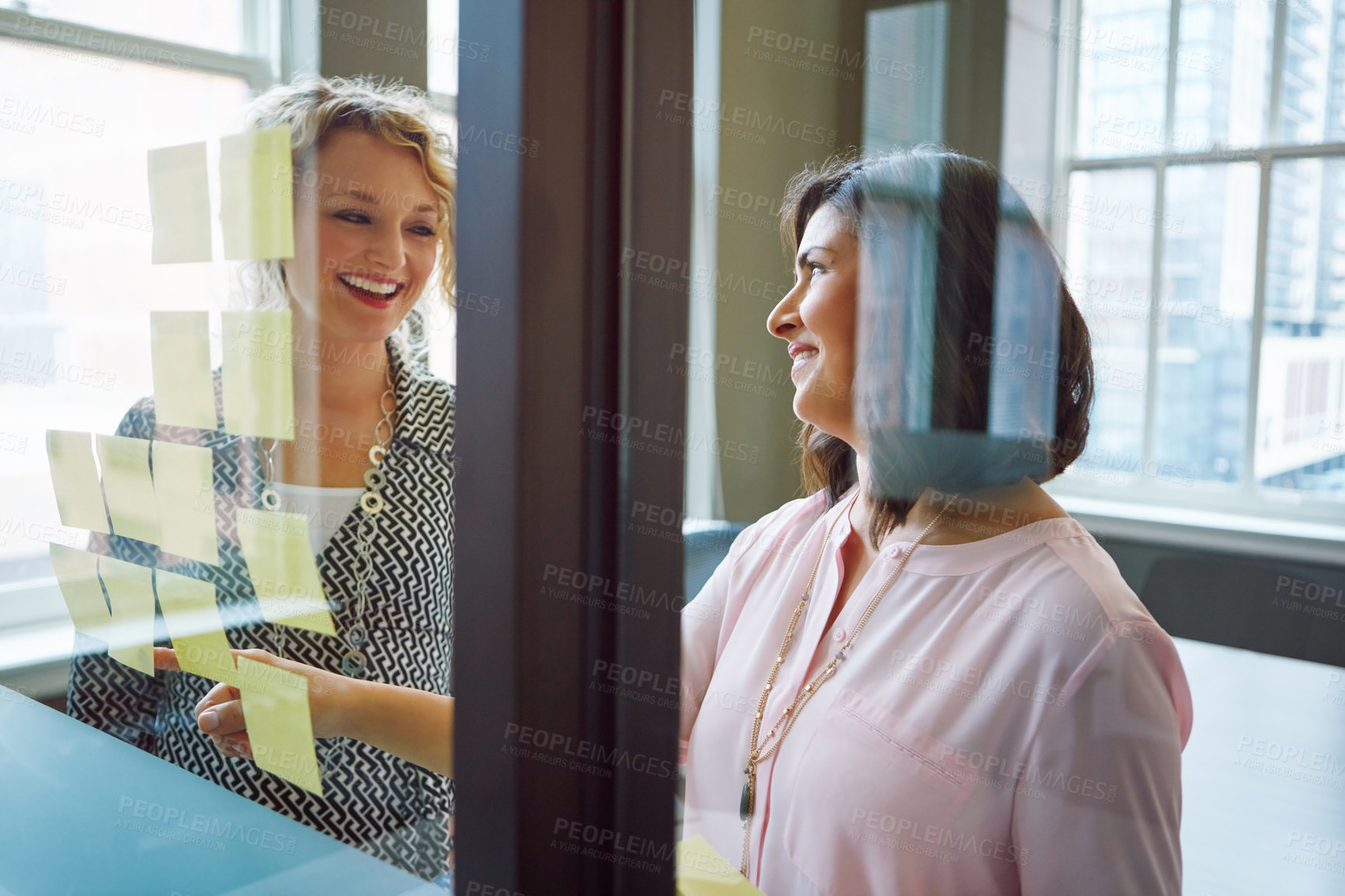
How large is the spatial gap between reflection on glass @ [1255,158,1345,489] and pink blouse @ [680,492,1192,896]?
0.29 ft

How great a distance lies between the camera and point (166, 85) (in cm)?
96

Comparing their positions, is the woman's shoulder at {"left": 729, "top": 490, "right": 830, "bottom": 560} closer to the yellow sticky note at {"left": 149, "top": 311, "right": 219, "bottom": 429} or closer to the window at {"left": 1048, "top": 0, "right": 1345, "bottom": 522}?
the window at {"left": 1048, "top": 0, "right": 1345, "bottom": 522}

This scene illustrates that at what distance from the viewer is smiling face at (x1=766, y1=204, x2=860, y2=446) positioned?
0.54 meters

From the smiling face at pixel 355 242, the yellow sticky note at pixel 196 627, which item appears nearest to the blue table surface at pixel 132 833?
the yellow sticky note at pixel 196 627

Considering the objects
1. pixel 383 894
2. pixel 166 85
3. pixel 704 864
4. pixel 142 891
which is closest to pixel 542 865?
pixel 704 864

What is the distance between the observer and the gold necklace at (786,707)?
0.56 meters

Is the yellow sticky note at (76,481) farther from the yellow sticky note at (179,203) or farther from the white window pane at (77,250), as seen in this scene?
the yellow sticky note at (179,203)

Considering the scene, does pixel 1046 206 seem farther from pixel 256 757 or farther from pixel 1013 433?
pixel 256 757

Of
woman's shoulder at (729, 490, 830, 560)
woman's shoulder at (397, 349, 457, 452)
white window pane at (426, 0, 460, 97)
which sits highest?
white window pane at (426, 0, 460, 97)

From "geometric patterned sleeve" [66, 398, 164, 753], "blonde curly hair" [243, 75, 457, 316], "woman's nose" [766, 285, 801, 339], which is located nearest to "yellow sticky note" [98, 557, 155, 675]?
"geometric patterned sleeve" [66, 398, 164, 753]

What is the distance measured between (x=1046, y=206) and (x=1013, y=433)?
106 mm

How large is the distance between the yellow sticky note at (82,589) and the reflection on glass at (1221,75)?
3.54ft

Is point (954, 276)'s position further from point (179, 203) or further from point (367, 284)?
point (179, 203)

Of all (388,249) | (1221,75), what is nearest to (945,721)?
(1221,75)
